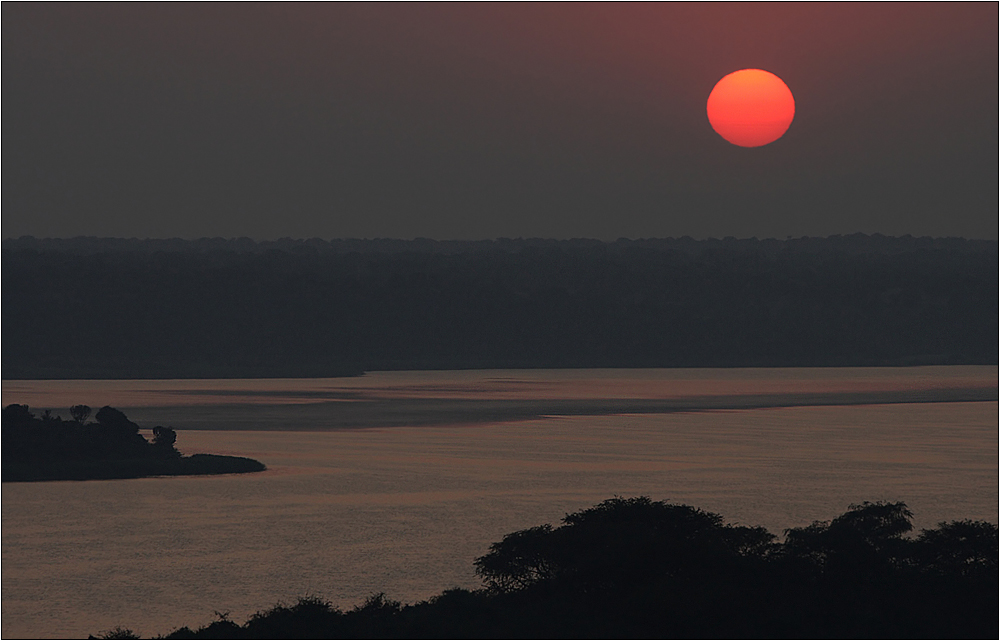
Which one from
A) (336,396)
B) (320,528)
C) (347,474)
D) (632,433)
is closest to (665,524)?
(320,528)

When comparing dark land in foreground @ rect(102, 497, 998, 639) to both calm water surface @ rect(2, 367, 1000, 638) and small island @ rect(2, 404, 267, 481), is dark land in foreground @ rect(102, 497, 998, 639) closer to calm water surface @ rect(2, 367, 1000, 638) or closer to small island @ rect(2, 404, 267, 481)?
calm water surface @ rect(2, 367, 1000, 638)

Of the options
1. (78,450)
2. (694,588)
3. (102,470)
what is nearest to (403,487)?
(102,470)

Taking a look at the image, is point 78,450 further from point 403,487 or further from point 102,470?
point 403,487

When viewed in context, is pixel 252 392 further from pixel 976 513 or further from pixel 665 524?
pixel 665 524

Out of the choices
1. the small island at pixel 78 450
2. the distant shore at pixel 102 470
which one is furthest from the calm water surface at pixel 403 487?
the small island at pixel 78 450

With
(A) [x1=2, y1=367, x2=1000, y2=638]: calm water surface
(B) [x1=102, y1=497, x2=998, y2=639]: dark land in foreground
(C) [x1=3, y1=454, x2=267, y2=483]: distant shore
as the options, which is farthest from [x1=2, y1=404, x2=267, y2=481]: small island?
(B) [x1=102, y1=497, x2=998, y2=639]: dark land in foreground
